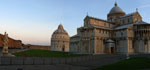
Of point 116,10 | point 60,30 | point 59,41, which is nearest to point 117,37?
point 116,10

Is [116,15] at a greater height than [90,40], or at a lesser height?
greater

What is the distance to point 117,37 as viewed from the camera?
177 feet

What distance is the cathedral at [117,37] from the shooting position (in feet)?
160

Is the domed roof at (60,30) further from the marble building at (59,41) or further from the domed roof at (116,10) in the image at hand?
the domed roof at (116,10)

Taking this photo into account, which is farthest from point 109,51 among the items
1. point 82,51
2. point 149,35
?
point 149,35

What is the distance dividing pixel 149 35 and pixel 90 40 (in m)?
20.9

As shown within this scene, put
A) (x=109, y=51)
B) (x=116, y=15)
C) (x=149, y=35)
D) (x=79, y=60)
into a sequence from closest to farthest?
1. (x=79, y=60)
2. (x=149, y=35)
3. (x=109, y=51)
4. (x=116, y=15)

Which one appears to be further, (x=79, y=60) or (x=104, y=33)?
(x=104, y=33)

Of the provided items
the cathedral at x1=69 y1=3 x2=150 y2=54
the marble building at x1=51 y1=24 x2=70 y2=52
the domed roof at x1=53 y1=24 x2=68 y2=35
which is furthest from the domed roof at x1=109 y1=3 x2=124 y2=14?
the domed roof at x1=53 y1=24 x2=68 y2=35

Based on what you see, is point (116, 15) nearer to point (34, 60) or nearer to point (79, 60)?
point (79, 60)

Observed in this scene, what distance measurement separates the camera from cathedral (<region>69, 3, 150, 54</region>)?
48688 mm

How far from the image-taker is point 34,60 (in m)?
27.7

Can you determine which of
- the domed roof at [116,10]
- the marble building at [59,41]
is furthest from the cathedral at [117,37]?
the marble building at [59,41]

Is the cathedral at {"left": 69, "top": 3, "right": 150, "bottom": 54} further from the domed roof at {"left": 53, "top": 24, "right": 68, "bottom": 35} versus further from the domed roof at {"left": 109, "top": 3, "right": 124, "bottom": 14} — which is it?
the domed roof at {"left": 53, "top": 24, "right": 68, "bottom": 35}
